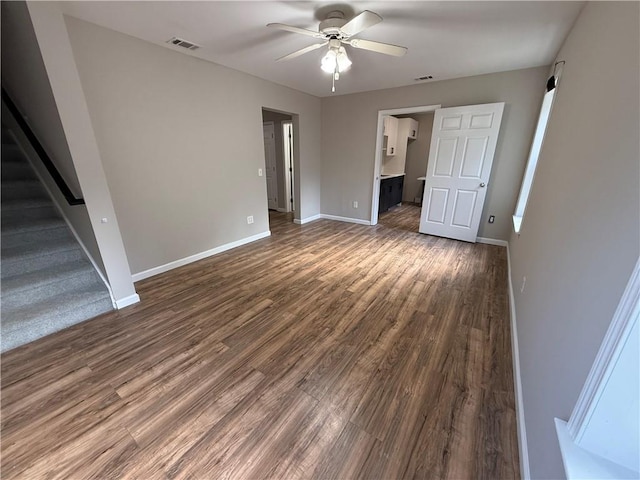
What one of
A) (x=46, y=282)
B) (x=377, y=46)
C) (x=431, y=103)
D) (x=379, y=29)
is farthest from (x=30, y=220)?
(x=431, y=103)

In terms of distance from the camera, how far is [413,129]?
262 inches

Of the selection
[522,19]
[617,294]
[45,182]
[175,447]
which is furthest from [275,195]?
[617,294]

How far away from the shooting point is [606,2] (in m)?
1.44

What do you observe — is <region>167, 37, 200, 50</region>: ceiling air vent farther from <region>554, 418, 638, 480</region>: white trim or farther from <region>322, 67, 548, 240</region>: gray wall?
<region>554, 418, 638, 480</region>: white trim

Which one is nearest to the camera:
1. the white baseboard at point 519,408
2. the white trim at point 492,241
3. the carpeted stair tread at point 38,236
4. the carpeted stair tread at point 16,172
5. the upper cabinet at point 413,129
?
the white baseboard at point 519,408

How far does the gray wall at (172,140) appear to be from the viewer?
2377mm

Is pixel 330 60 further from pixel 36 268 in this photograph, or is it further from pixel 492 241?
pixel 492 241

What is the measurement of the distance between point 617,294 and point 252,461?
5.10ft

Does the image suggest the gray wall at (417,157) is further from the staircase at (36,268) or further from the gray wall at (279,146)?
the staircase at (36,268)

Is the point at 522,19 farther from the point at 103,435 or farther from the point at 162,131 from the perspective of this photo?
the point at 103,435

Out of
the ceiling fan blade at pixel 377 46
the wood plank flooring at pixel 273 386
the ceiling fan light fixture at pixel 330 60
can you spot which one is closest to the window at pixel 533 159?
the wood plank flooring at pixel 273 386

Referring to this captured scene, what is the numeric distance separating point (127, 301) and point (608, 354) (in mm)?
3125

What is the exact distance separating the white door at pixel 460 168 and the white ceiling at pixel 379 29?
61cm

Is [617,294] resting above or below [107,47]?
below
